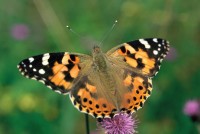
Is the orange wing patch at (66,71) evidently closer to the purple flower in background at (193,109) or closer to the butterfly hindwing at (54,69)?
the butterfly hindwing at (54,69)

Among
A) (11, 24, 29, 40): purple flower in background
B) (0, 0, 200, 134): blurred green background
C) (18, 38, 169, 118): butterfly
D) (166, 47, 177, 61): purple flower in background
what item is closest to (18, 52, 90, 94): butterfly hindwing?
(18, 38, 169, 118): butterfly

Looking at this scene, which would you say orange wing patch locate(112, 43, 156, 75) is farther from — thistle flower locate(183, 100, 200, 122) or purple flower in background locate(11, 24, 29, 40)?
purple flower in background locate(11, 24, 29, 40)

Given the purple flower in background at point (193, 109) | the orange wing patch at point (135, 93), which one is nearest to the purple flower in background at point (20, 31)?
the purple flower in background at point (193, 109)

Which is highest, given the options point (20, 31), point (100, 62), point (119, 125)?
point (20, 31)

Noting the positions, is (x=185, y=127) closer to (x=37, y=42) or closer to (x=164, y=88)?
(x=164, y=88)

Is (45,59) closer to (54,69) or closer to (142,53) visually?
(54,69)

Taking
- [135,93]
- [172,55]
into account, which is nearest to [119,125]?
[135,93]
